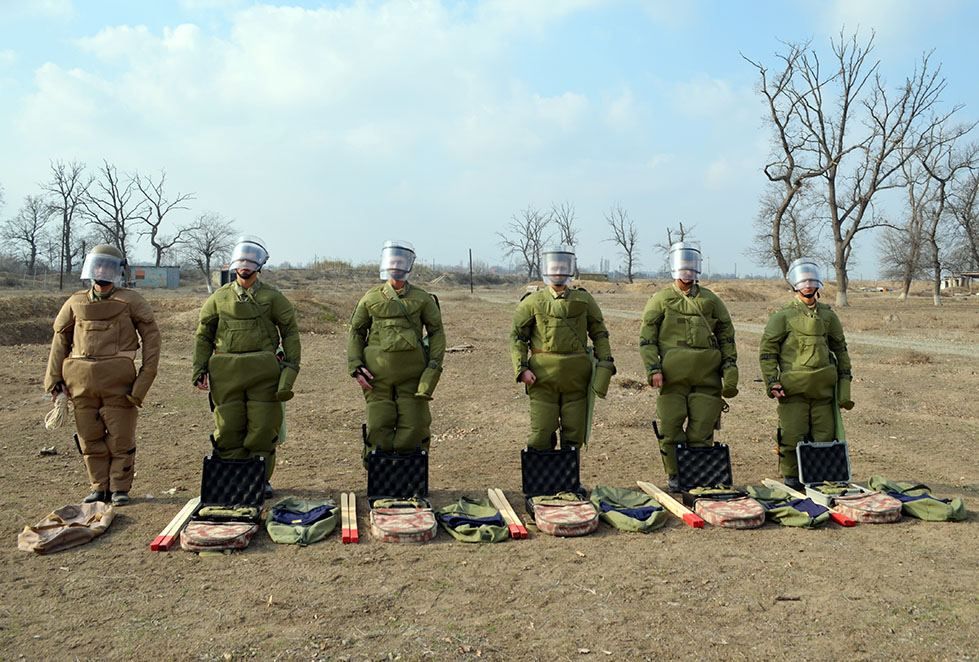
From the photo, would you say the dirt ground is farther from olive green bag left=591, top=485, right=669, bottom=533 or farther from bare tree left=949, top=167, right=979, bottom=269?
bare tree left=949, top=167, right=979, bottom=269

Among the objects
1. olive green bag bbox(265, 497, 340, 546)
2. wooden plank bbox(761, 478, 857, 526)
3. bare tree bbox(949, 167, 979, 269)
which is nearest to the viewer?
olive green bag bbox(265, 497, 340, 546)

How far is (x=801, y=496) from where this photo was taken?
6469mm

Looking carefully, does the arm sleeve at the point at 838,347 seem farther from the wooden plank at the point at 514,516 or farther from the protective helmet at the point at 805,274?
the wooden plank at the point at 514,516

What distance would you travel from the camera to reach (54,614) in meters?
4.27

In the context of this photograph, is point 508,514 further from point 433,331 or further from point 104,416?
point 104,416

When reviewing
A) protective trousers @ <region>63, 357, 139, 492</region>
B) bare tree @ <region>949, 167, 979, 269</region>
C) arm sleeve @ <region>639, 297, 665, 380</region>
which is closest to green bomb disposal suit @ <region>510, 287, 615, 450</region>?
arm sleeve @ <region>639, 297, 665, 380</region>

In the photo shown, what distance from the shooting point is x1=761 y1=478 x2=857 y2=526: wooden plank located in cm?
589

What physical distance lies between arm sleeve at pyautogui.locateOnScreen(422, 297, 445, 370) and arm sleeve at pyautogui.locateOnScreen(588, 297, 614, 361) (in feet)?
4.51

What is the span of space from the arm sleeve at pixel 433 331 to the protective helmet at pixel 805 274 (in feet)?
11.1

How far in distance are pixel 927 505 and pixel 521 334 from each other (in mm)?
3680

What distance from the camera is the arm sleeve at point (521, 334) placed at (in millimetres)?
6629

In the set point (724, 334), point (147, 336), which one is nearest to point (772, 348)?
point (724, 334)

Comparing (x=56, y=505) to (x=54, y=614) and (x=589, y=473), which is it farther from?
(x=589, y=473)

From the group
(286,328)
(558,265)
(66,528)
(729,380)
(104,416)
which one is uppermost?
(558,265)
